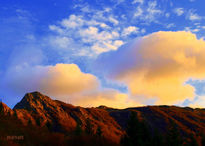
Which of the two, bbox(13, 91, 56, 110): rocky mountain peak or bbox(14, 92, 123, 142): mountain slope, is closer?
bbox(14, 92, 123, 142): mountain slope

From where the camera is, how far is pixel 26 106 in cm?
18025

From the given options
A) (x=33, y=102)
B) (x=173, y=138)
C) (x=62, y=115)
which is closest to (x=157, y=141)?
(x=173, y=138)

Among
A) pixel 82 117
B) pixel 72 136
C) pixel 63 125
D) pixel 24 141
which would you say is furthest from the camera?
pixel 82 117

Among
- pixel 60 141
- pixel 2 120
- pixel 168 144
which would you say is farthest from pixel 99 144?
pixel 168 144

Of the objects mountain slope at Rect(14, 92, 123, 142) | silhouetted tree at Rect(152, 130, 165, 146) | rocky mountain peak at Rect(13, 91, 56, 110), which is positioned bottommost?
silhouetted tree at Rect(152, 130, 165, 146)

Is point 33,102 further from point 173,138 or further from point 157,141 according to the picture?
point 173,138

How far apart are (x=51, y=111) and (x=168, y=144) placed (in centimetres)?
14547

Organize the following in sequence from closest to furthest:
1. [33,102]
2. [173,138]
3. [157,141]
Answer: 1. [157,141]
2. [173,138]
3. [33,102]

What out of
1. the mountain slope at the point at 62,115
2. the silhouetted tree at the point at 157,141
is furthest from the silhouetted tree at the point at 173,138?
the mountain slope at the point at 62,115

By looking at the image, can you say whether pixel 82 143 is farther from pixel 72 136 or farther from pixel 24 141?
pixel 24 141

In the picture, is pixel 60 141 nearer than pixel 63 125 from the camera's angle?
Yes

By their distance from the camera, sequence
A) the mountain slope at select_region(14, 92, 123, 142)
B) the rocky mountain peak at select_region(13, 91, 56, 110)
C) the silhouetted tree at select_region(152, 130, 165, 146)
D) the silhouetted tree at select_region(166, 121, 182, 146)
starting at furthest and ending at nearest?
the rocky mountain peak at select_region(13, 91, 56, 110) < the mountain slope at select_region(14, 92, 123, 142) < the silhouetted tree at select_region(166, 121, 182, 146) < the silhouetted tree at select_region(152, 130, 165, 146)

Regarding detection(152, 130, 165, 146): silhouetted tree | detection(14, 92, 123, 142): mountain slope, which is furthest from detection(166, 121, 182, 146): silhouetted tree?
detection(14, 92, 123, 142): mountain slope

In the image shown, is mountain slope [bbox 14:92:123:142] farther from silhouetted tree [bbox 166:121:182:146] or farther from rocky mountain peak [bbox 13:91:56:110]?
silhouetted tree [bbox 166:121:182:146]
